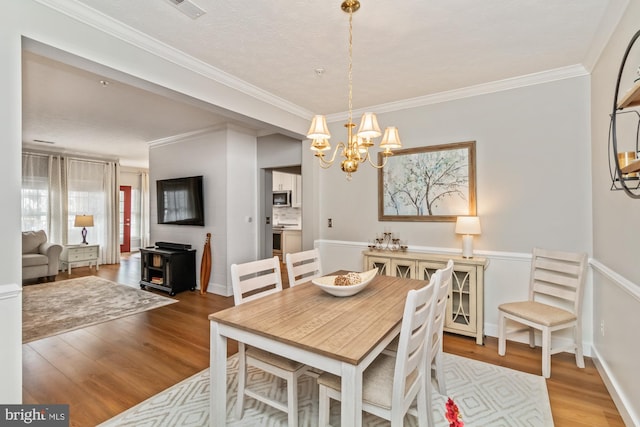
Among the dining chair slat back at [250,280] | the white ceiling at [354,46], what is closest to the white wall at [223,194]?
the white ceiling at [354,46]

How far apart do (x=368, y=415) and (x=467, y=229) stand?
6.34 ft

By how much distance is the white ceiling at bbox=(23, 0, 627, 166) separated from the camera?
197cm

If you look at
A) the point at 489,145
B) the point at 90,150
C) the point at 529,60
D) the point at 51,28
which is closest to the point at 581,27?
the point at 529,60

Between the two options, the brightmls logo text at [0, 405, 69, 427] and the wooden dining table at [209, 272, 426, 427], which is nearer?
the wooden dining table at [209, 272, 426, 427]

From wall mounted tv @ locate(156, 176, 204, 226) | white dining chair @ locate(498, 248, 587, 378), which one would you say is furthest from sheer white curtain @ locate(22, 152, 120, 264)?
white dining chair @ locate(498, 248, 587, 378)

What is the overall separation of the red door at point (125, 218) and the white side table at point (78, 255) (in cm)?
210

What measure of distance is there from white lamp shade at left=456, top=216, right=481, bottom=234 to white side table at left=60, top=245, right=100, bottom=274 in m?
7.37

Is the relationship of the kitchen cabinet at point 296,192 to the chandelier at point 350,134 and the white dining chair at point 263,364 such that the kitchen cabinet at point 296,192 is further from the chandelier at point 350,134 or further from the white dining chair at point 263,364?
the chandelier at point 350,134

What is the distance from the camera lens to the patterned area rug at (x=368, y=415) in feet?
6.33

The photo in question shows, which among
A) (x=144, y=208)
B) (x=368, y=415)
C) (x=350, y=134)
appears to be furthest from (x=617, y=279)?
(x=144, y=208)

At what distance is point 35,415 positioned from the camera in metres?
1.77

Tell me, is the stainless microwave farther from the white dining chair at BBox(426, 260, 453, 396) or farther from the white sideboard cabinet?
the white dining chair at BBox(426, 260, 453, 396)

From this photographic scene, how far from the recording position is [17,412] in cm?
168

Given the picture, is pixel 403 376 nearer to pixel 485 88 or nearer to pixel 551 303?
pixel 551 303
